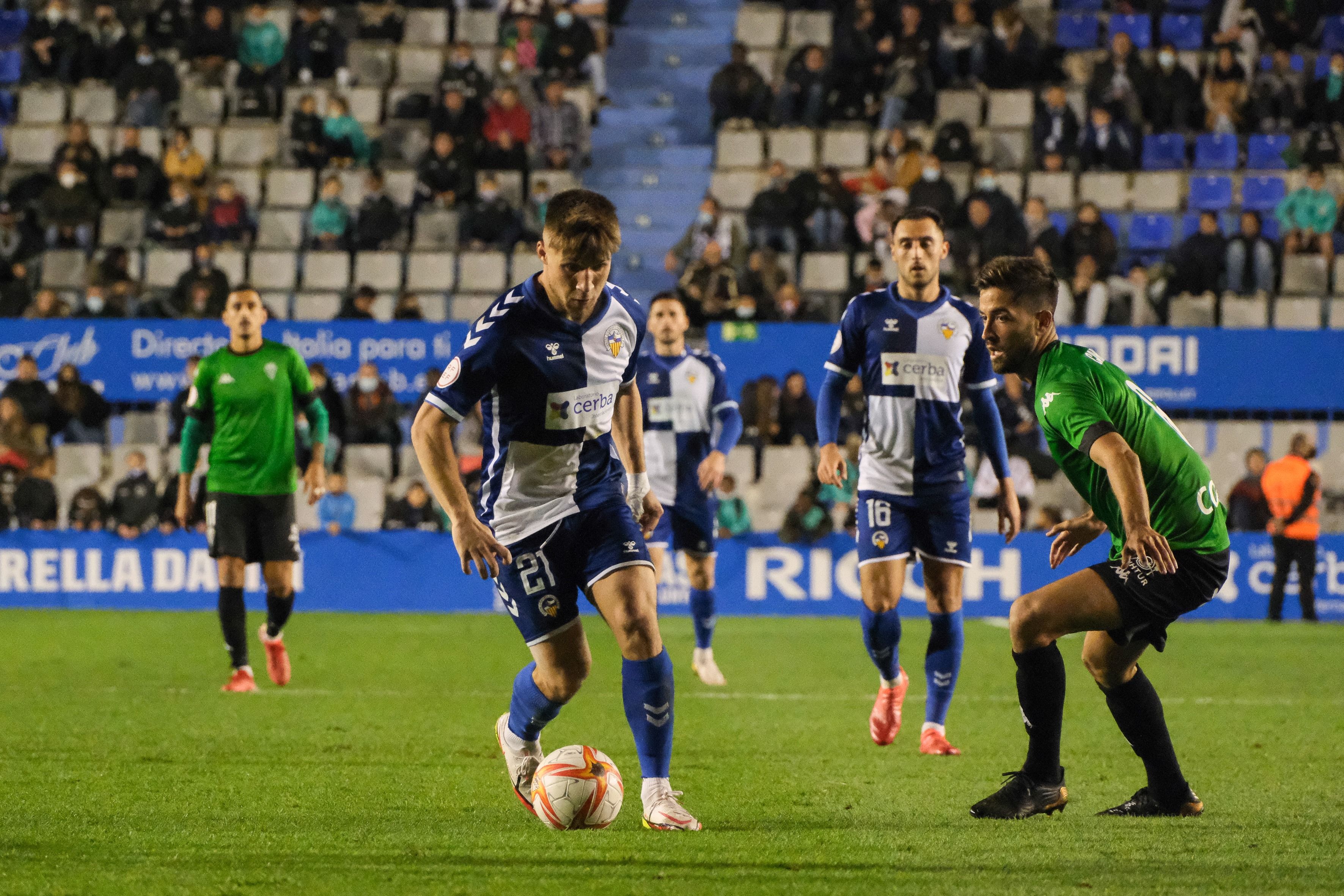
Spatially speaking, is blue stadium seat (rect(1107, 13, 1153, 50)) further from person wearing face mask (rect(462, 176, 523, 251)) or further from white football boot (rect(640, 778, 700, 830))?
A: white football boot (rect(640, 778, 700, 830))

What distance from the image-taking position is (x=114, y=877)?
4.65 meters

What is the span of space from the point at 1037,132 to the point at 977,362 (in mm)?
13914

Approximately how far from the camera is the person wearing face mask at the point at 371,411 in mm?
17688

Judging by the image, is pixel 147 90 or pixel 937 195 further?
pixel 147 90

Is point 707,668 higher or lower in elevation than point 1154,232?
lower

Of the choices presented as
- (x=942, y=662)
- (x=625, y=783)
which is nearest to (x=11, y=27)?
(x=942, y=662)

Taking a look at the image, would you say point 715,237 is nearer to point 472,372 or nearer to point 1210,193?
point 1210,193

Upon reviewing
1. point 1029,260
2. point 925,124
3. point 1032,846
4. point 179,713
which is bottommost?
point 179,713

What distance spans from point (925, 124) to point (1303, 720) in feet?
44.9

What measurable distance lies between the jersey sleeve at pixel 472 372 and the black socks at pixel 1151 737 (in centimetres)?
227

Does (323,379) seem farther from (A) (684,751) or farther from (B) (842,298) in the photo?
(A) (684,751)

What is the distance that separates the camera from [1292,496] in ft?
53.7

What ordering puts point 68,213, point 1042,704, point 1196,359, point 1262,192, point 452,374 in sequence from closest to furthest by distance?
point 452,374 < point 1042,704 < point 1196,359 < point 68,213 < point 1262,192

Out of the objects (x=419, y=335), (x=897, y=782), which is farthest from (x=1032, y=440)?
(x=897, y=782)
